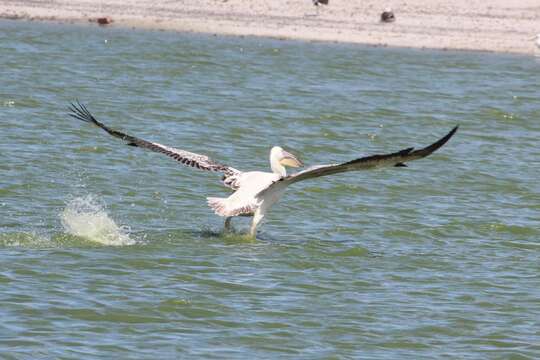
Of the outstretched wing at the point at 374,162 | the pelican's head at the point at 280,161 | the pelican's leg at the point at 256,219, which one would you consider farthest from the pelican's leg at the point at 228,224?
the outstretched wing at the point at 374,162

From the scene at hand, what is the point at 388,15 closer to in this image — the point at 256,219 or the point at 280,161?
the point at 280,161

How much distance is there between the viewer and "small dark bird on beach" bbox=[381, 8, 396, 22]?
31.1 metres

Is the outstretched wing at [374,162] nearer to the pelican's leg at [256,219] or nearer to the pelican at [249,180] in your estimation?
the pelican at [249,180]

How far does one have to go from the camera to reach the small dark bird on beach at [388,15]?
3105 cm

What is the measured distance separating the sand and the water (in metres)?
5.93

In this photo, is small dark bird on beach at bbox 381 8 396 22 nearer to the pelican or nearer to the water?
the water

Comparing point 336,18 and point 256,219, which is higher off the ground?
point 336,18

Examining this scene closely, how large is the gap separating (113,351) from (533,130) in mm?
12945

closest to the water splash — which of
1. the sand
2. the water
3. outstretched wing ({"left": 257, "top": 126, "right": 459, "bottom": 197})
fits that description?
the water

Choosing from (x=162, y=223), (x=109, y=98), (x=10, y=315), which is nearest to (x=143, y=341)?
(x=10, y=315)

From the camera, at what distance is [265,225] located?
40.9 feet

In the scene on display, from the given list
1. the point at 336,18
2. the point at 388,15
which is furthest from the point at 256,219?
the point at 336,18

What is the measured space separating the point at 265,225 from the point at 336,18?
20283mm

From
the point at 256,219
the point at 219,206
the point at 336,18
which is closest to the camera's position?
the point at 219,206
